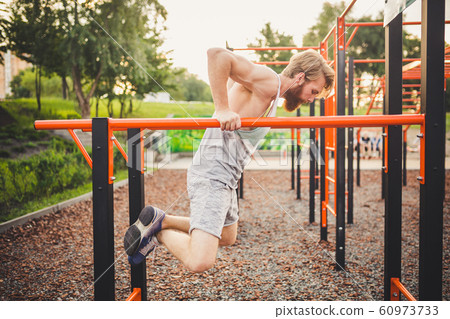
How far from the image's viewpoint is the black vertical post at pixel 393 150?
196 cm

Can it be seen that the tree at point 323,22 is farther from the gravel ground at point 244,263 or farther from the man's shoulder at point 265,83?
the man's shoulder at point 265,83

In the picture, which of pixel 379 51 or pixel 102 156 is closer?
pixel 102 156

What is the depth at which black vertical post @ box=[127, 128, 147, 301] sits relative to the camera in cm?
212

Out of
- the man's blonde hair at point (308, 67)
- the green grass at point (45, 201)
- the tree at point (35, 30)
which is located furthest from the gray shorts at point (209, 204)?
the tree at point (35, 30)

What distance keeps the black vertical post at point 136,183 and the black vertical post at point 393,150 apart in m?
1.46

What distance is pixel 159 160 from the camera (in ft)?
41.2

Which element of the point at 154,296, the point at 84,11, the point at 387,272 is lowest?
the point at 154,296

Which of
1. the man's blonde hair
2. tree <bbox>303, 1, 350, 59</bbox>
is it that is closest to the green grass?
the man's blonde hair

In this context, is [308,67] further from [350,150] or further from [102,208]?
[350,150]

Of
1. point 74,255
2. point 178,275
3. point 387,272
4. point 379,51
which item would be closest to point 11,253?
point 74,255

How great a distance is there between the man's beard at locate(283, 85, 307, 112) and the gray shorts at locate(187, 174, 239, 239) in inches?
25.1

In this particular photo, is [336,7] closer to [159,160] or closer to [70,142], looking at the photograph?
[159,160]

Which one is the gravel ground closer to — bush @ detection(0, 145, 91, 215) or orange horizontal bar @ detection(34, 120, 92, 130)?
bush @ detection(0, 145, 91, 215)

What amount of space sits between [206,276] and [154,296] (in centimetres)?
51
